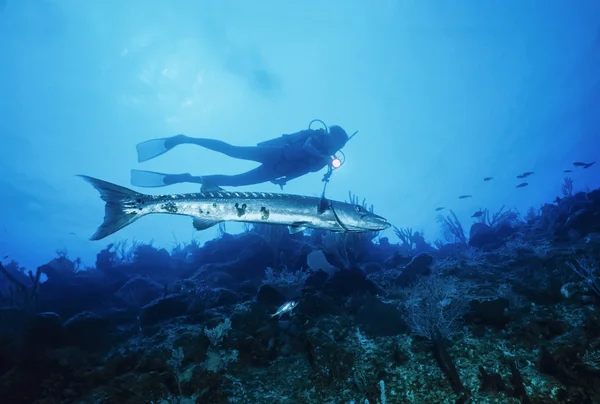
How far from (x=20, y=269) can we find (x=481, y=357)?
82.1ft

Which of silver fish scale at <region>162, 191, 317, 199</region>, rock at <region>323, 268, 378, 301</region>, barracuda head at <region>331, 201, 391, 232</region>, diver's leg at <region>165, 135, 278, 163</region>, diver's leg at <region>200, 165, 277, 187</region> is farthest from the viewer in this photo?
diver's leg at <region>200, 165, 277, 187</region>

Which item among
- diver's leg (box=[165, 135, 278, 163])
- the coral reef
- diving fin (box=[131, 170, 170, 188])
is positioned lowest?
the coral reef

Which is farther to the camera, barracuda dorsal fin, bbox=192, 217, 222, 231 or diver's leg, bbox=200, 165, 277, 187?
diver's leg, bbox=200, 165, 277, 187

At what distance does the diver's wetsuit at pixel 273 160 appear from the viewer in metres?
10.9

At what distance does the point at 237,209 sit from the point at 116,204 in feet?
6.66

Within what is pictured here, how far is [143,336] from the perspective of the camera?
6.96 m

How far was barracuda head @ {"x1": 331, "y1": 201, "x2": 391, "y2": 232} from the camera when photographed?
495 centimetres

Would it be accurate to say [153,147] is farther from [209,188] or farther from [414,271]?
[414,271]

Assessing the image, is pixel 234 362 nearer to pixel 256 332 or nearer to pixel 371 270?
pixel 256 332

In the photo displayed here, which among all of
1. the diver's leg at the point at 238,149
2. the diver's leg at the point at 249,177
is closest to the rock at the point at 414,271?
the diver's leg at the point at 249,177

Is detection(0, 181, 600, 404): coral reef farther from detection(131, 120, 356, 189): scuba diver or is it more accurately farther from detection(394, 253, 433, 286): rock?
detection(131, 120, 356, 189): scuba diver

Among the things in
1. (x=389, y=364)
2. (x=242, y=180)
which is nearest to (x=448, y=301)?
(x=389, y=364)

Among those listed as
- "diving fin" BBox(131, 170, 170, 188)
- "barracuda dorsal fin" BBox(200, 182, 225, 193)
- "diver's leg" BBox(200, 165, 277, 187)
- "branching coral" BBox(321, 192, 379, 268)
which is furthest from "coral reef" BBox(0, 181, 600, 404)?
"diver's leg" BBox(200, 165, 277, 187)

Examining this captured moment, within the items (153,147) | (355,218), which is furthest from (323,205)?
(153,147)
